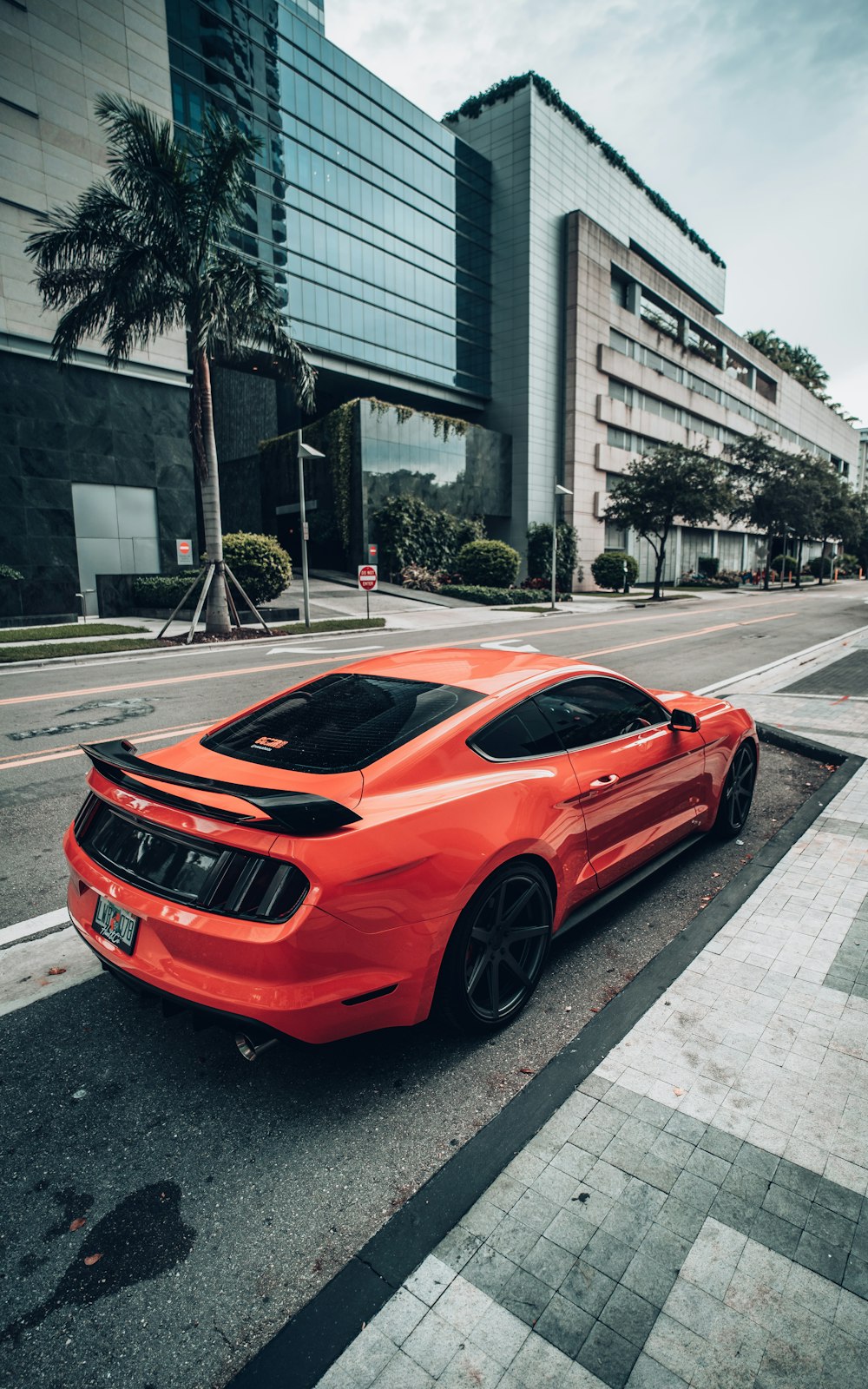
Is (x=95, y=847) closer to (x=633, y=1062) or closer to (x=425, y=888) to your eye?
(x=425, y=888)

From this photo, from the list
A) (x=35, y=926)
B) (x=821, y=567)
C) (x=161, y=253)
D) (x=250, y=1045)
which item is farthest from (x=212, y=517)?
(x=821, y=567)

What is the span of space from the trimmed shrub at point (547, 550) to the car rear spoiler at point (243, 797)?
3937 centimetres

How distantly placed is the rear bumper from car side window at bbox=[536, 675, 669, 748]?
1329mm

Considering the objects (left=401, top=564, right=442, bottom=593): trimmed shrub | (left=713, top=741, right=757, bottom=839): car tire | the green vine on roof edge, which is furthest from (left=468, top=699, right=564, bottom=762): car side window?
the green vine on roof edge

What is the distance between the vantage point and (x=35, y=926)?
3.76 meters

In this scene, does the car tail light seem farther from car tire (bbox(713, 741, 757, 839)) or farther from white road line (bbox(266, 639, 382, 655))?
white road line (bbox(266, 639, 382, 655))

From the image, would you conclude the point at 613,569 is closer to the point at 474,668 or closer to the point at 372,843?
the point at 474,668

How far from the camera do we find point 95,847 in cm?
288

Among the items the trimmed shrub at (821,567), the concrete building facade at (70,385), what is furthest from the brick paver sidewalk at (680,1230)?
the trimmed shrub at (821,567)

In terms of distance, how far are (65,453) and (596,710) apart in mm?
24953

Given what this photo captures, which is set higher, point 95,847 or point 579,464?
point 579,464

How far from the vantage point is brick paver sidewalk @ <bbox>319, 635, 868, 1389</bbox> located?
1.74 meters

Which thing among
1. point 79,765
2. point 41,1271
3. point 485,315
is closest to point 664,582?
point 485,315

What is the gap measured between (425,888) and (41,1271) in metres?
1.48
